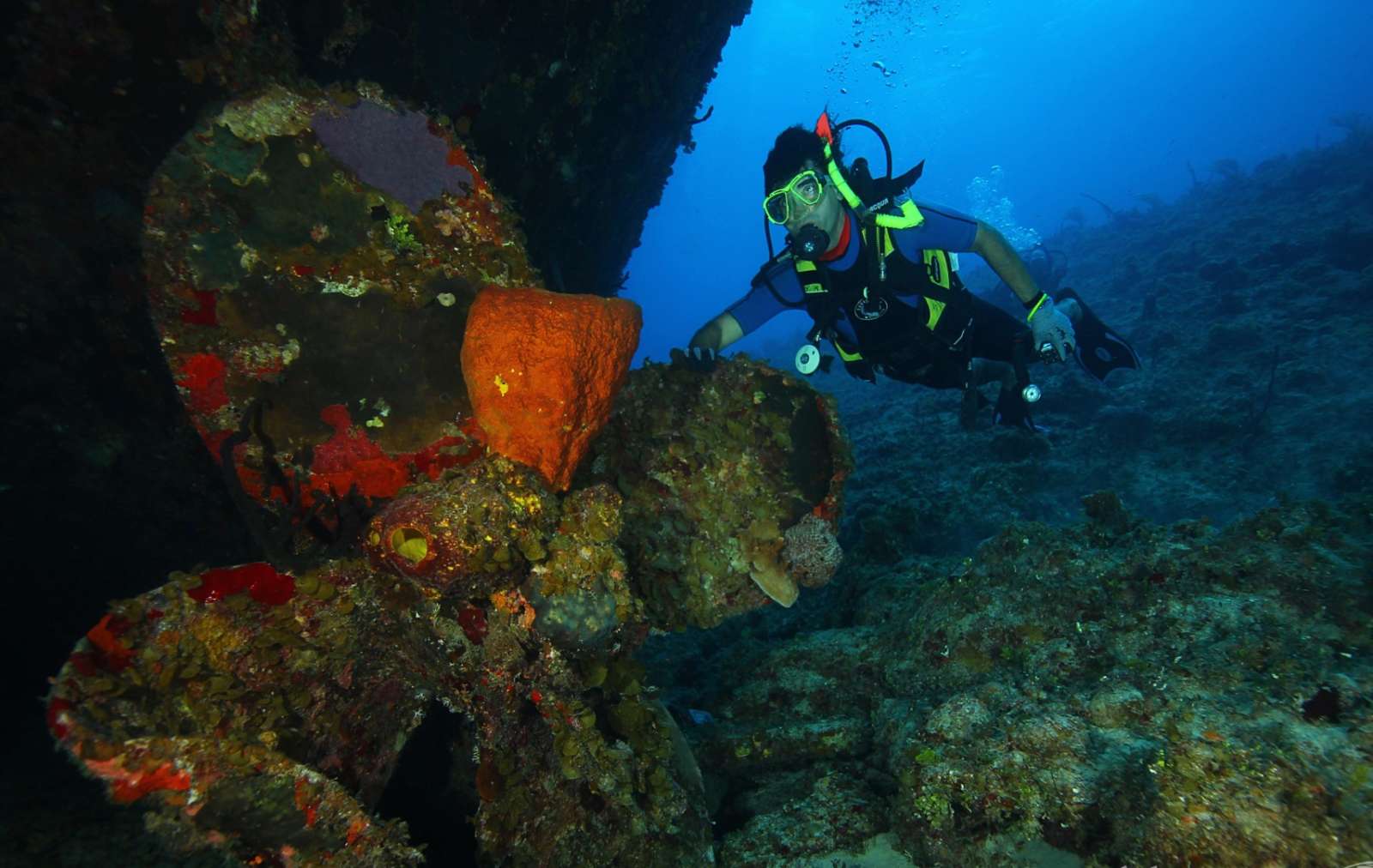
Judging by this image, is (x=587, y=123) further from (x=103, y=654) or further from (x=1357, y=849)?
(x=1357, y=849)

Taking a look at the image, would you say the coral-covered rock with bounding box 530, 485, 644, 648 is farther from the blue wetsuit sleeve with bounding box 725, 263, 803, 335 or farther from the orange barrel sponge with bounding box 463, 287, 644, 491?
the blue wetsuit sleeve with bounding box 725, 263, 803, 335

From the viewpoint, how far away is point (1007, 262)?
4.46m

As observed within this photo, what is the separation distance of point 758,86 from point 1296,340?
326 ft

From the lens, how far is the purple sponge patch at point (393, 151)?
255cm

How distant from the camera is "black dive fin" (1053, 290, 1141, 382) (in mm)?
4738

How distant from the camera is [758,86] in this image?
91.5 m

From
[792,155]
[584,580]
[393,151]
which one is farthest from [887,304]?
[393,151]

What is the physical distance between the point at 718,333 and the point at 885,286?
154cm

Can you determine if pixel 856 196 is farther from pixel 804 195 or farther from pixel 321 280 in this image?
pixel 321 280

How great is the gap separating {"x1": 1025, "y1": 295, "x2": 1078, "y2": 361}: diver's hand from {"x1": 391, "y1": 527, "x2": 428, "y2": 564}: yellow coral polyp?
14.7 ft

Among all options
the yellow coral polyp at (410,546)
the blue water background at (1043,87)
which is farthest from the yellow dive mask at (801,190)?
the blue water background at (1043,87)

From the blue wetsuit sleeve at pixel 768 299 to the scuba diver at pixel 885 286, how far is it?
0.01 meters

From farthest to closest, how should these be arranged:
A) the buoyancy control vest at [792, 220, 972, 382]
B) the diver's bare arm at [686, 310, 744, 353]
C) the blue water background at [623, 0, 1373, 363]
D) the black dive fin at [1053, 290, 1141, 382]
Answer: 1. the blue water background at [623, 0, 1373, 363]
2. the black dive fin at [1053, 290, 1141, 382]
3. the buoyancy control vest at [792, 220, 972, 382]
4. the diver's bare arm at [686, 310, 744, 353]

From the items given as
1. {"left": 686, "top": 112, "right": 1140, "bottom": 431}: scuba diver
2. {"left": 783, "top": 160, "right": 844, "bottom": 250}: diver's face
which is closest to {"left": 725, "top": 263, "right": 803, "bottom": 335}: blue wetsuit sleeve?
{"left": 686, "top": 112, "right": 1140, "bottom": 431}: scuba diver
